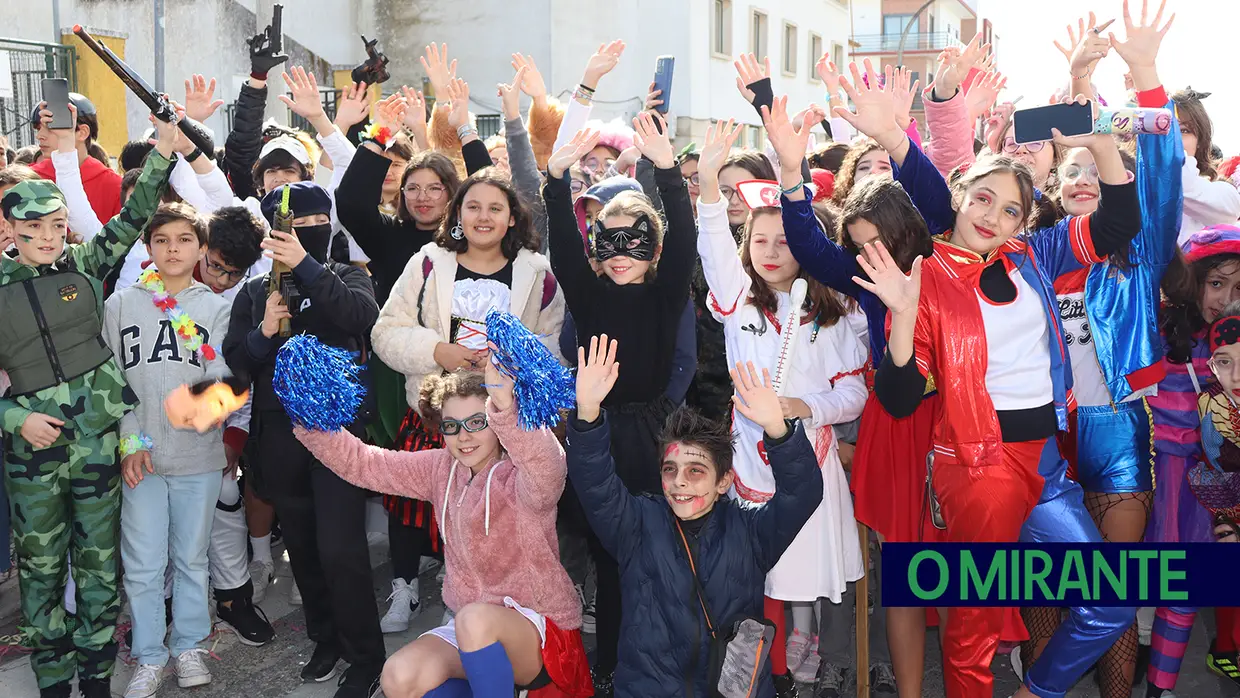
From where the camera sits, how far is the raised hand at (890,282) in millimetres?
3254

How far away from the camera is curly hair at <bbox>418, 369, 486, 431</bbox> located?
3666 millimetres

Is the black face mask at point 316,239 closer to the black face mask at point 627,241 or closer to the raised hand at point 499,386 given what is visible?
the black face mask at point 627,241

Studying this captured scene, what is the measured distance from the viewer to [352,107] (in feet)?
17.8

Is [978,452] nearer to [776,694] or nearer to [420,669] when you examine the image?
[776,694]

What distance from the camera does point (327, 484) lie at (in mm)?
4102

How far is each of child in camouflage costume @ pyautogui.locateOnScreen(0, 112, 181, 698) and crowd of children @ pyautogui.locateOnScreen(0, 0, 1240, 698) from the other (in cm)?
1

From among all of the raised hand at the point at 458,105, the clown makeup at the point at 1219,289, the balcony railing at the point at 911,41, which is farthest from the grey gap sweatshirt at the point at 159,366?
the balcony railing at the point at 911,41

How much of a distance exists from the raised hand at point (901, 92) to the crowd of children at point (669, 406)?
0.07ft

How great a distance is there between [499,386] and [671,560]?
78 centimetres

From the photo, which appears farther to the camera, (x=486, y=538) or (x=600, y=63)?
(x=600, y=63)

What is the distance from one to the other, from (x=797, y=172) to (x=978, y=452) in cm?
107

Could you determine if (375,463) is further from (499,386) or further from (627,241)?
(627,241)

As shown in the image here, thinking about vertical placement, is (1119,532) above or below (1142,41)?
below

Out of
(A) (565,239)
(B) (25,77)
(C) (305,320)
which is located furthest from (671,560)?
(B) (25,77)
